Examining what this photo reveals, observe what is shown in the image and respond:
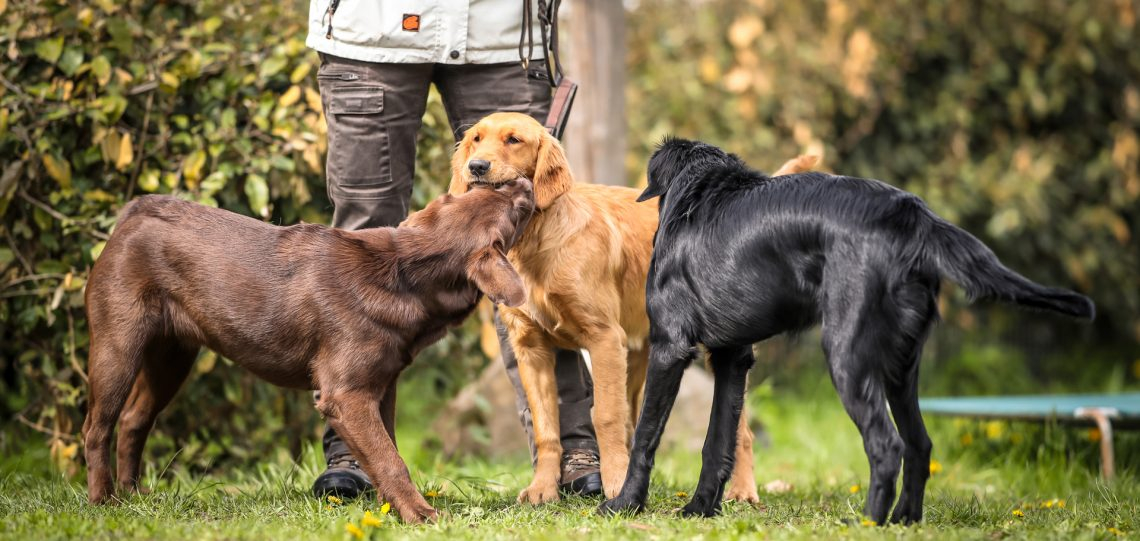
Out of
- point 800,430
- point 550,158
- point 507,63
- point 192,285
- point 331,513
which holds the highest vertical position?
point 507,63

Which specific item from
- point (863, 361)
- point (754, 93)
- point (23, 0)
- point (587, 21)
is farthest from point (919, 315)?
point (754, 93)

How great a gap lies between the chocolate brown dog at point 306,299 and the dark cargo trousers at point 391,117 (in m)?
0.57

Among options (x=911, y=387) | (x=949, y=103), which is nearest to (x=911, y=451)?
(x=911, y=387)

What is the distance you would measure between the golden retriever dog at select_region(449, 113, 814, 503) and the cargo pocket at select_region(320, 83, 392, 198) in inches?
11.4

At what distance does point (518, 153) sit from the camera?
161 inches

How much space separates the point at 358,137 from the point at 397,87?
0.24 m

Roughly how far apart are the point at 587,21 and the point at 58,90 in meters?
3.41

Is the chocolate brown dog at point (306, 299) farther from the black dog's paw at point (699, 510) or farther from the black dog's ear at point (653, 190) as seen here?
the black dog's paw at point (699, 510)

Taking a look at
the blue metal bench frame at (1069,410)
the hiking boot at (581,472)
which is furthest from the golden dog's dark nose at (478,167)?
the blue metal bench frame at (1069,410)

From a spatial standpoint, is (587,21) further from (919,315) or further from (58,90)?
(919,315)

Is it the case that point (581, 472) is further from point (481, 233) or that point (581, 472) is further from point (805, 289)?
point (805, 289)

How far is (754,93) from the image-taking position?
8367mm

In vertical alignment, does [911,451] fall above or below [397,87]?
below

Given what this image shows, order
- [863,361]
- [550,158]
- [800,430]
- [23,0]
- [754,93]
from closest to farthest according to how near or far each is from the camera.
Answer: [863,361] → [550,158] → [23,0] → [800,430] → [754,93]
